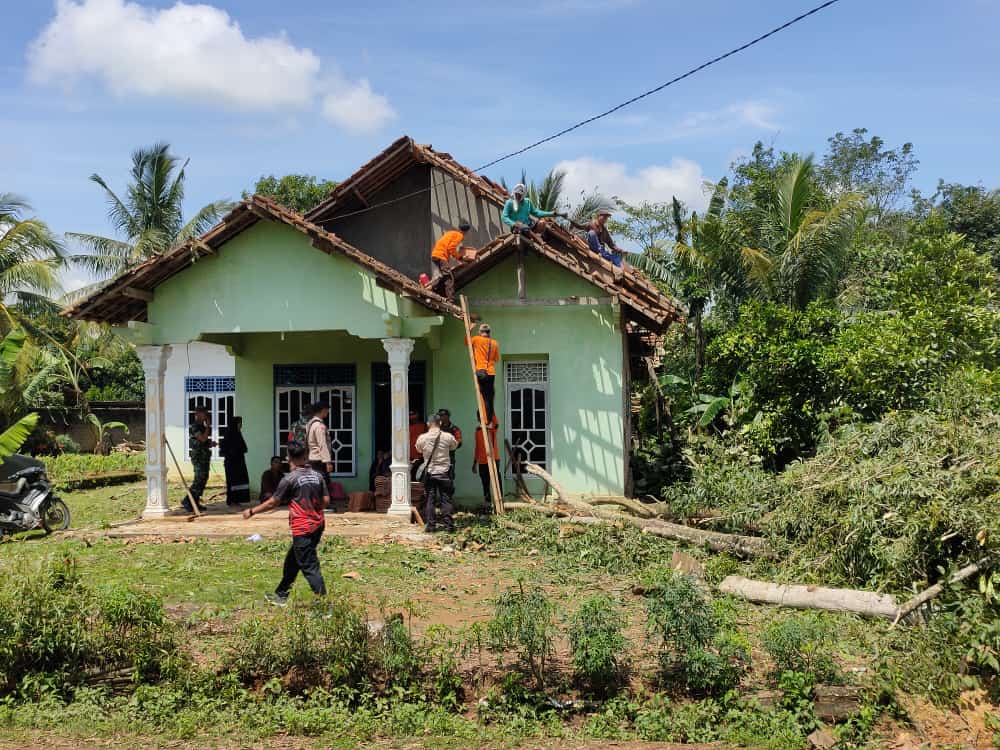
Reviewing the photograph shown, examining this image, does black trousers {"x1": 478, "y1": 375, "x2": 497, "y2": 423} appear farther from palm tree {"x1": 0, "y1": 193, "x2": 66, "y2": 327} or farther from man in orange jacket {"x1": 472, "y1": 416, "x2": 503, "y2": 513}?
palm tree {"x1": 0, "y1": 193, "x2": 66, "y2": 327}

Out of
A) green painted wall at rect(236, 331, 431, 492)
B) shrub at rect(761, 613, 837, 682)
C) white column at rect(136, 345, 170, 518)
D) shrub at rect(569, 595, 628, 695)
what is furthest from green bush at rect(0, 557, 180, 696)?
green painted wall at rect(236, 331, 431, 492)

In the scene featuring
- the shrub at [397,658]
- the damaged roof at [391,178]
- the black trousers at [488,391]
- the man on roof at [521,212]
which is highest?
the damaged roof at [391,178]

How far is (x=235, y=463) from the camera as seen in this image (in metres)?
15.0

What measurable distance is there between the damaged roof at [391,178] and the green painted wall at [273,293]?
3375 mm

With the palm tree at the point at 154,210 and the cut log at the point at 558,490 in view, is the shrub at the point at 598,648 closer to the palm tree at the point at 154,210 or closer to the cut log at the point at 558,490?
the cut log at the point at 558,490

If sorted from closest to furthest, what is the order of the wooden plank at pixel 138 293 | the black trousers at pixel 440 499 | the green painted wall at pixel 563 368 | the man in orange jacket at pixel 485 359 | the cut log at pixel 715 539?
the cut log at pixel 715 539, the black trousers at pixel 440 499, the wooden plank at pixel 138 293, the man in orange jacket at pixel 485 359, the green painted wall at pixel 563 368

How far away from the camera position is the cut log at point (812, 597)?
8.02 m

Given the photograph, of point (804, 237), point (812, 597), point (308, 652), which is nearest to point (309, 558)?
point (308, 652)

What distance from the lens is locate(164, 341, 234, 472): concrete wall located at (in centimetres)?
2208

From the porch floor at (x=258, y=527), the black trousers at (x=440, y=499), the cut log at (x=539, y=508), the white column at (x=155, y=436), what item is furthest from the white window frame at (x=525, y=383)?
the white column at (x=155, y=436)

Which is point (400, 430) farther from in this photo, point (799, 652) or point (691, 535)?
point (799, 652)

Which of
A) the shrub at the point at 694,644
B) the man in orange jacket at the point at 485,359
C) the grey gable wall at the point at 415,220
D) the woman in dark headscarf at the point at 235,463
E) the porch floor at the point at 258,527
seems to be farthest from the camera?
the grey gable wall at the point at 415,220

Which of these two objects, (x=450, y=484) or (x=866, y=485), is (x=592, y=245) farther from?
(x=866, y=485)

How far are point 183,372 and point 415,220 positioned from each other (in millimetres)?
8568
